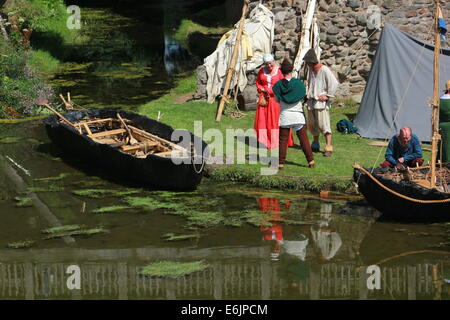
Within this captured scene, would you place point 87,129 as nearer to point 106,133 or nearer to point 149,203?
point 106,133

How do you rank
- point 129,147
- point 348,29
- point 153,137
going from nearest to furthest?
point 129,147, point 153,137, point 348,29

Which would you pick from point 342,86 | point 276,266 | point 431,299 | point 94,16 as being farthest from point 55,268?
point 94,16

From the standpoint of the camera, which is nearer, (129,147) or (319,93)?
(129,147)

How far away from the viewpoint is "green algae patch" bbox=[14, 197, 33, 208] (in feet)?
42.4

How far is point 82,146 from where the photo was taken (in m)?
14.5

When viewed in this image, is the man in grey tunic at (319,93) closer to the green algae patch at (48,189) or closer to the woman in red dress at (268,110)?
the woman in red dress at (268,110)

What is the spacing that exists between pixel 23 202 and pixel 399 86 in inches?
281

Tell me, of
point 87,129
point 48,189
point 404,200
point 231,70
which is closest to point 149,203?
point 48,189

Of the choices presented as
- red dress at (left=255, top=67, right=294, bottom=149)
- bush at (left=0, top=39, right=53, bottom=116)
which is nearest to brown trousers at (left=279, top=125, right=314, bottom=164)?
red dress at (left=255, top=67, right=294, bottom=149)

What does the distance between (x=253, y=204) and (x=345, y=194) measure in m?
1.42

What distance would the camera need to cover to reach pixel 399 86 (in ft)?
51.3

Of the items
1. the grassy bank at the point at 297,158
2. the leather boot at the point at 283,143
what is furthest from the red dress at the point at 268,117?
the leather boot at the point at 283,143

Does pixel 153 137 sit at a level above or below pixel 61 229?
above

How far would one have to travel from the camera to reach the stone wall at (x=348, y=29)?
1681cm
